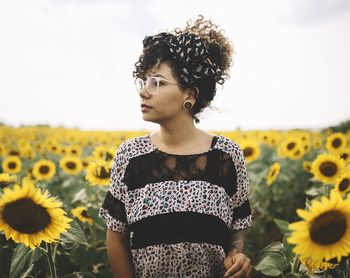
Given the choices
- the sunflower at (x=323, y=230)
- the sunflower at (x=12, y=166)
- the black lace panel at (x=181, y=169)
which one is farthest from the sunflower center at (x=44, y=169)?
the sunflower at (x=323, y=230)

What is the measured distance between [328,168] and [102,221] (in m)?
1.85

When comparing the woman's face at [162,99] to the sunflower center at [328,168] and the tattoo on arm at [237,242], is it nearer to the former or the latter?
the tattoo on arm at [237,242]

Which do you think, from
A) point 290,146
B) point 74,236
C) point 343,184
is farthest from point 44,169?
point 343,184

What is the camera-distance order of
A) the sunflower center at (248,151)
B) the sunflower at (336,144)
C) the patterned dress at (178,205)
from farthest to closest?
the sunflower center at (248,151), the sunflower at (336,144), the patterned dress at (178,205)

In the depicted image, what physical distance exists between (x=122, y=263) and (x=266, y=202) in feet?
11.8

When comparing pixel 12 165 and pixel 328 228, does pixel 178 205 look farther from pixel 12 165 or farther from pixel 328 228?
pixel 12 165

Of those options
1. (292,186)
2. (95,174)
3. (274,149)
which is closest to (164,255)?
(95,174)

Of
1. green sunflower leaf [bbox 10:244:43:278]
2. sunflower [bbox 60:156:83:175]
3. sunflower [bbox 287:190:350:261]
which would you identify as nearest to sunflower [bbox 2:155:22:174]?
sunflower [bbox 60:156:83:175]

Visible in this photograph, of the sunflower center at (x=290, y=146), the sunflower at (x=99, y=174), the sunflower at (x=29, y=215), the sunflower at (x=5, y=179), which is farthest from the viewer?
the sunflower center at (x=290, y=146)

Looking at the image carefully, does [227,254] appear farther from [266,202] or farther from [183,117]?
[266,202]

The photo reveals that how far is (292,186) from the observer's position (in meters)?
6.34

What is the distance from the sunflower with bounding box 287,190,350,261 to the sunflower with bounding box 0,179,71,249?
965 mm

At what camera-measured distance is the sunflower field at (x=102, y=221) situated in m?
1.48

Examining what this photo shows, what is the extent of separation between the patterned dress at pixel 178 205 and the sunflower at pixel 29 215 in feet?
1.31
